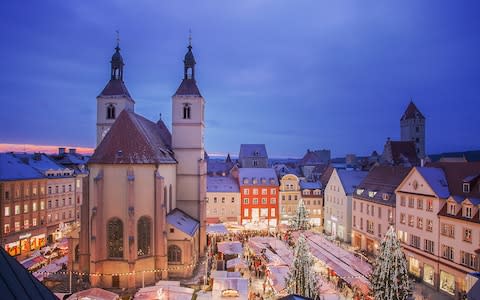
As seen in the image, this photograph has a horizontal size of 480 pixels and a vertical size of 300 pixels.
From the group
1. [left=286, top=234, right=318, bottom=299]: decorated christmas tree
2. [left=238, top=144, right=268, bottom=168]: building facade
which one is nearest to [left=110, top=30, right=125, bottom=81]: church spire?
[left=286, top=234, right=318, bottom=299]: decorated christmas tree

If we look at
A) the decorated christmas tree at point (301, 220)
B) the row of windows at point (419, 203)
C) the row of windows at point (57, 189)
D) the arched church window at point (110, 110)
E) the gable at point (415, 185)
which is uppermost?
the arched church window at point (110, 110)

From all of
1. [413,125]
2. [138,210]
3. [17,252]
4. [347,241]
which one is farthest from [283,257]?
[413,125]

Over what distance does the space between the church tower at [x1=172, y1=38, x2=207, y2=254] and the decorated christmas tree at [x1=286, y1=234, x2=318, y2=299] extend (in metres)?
23.8

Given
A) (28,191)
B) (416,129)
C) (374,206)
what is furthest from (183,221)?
(416,129)

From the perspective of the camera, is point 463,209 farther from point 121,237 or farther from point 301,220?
point 121,237

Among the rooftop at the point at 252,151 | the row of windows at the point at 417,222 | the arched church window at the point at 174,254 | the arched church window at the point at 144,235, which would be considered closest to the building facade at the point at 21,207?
the arched church window at the point at 144,235

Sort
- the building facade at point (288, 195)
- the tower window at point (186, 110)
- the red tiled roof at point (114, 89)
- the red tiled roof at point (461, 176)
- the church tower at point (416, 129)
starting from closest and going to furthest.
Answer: the red tiled roof at point (461, 176)
the red tiled roof at point (114, 89)
the tower window at point (186, 110)
the building facade at point (288, 195)
the church tower at point (416, 129)

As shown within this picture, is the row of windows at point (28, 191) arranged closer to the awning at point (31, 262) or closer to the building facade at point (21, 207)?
the building facade at point (21, 207)

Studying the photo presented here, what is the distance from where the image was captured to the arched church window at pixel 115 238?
34344 mm

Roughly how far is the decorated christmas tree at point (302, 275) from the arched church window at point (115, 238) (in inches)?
700

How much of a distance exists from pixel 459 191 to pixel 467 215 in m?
3.41

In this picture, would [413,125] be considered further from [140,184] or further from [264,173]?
[140,184]

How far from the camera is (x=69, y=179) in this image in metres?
61.4

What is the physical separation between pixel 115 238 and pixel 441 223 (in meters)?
30.3
